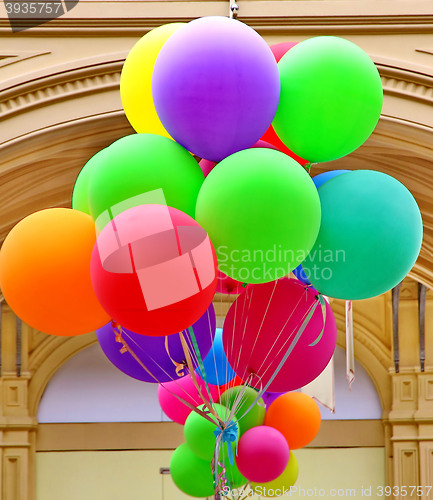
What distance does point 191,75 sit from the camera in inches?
128

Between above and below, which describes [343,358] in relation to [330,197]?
above

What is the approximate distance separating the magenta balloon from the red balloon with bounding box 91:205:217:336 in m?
0.73

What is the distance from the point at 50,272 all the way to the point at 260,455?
79.8 inches

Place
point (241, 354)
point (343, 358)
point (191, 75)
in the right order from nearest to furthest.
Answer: point (191, 75)
point (241, 354)
point (343, 358)

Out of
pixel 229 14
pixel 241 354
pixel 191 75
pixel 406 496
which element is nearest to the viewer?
pixel 191 75

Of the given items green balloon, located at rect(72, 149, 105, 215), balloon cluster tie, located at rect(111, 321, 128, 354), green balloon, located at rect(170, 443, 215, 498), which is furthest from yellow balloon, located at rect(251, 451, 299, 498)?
green balloon, located at rect(72, 149, 105, 215)

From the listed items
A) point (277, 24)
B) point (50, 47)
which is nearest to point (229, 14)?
point (277, 24)

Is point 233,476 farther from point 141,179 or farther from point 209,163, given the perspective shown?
point 141,179

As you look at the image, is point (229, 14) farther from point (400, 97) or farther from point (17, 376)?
point (17, 376)

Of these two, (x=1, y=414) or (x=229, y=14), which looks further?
(x=1, y=414)

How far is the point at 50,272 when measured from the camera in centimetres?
325

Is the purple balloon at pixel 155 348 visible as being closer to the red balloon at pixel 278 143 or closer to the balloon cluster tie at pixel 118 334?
the balloon cluster tie at pixel 118 334

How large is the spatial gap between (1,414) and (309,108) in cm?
772

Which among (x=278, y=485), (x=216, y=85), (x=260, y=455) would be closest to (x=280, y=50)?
(x=216, y=85)
